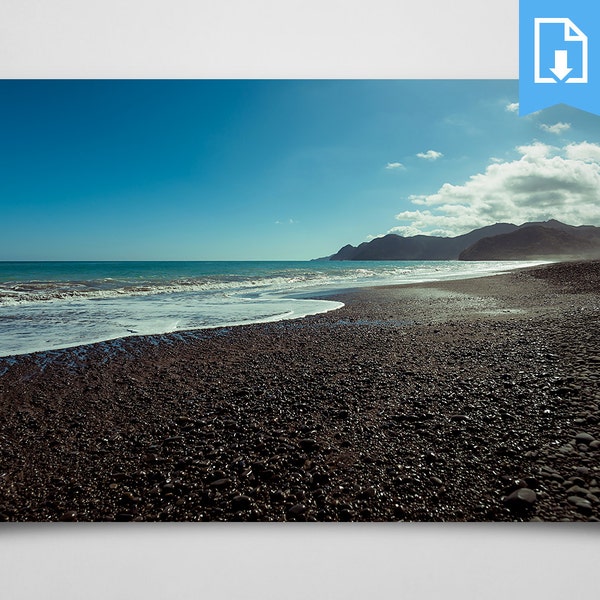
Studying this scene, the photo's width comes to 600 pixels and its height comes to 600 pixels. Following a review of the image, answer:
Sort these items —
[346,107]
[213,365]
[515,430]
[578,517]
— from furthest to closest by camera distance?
[213,365]
[346,107]
[515,430]
[578,517]

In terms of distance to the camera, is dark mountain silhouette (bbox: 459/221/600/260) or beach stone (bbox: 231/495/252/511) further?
dark mountain silhouette (bbox: 459/221/600/260)

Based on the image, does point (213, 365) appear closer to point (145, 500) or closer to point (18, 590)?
point (145, 500)

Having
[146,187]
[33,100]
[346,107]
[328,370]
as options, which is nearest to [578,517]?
[328,370]

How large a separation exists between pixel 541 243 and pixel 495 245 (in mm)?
507

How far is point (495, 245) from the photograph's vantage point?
4680mm

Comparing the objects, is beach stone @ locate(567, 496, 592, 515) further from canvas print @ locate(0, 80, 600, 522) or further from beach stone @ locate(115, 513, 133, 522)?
beach stone @ locate(115, 513, 133, 522)

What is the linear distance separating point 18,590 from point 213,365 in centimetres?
218

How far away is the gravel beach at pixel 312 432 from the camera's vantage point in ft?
6.73

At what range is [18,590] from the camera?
203cm

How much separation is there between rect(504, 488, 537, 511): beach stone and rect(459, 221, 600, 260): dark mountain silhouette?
273 centimetres
